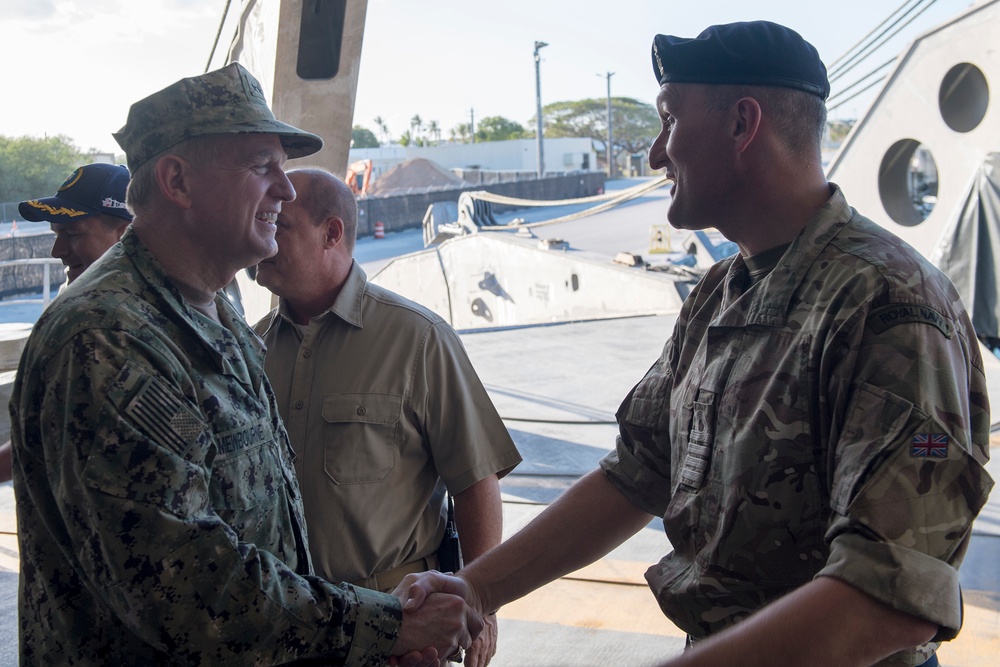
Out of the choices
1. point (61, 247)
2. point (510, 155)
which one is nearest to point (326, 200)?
point (61, 247)

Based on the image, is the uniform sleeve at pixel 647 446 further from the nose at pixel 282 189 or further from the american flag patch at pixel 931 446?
the nose at pixel 282 189

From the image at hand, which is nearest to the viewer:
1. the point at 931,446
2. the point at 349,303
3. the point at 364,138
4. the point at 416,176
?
the point at 931,446

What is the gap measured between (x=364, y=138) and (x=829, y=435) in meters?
91.7

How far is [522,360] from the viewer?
30.0 ft

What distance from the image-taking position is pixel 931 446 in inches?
51.8

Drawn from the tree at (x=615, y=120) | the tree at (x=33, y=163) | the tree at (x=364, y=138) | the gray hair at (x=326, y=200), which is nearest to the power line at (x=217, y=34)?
the tree at (x=33, y=163)

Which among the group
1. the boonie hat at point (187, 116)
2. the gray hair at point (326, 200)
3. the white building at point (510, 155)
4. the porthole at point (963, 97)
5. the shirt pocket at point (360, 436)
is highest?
the white building at point (510, 155)

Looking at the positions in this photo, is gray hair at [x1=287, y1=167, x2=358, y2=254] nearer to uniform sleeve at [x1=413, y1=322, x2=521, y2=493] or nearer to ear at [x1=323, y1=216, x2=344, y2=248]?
ear at [x1=323, y1=216, x2=344, y2=248]

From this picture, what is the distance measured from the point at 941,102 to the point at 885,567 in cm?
1044

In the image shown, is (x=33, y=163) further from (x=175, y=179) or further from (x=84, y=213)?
(x=175, y=179)

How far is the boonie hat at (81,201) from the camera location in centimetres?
327

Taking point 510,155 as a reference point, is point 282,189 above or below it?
below

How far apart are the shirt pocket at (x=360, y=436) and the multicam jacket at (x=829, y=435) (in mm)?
998

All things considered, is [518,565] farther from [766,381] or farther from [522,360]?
[522,360]
